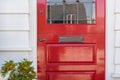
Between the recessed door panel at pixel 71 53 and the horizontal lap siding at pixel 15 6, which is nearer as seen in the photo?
the horizontal lap siding at pixel 15 6

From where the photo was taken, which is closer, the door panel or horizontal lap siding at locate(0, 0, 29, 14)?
horizontal lap siding at locate(0, 0, 29, 14)

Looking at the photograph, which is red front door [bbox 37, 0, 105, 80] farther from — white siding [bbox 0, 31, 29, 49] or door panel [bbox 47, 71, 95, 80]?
white siding [bbox 0, 31, 29, 49]

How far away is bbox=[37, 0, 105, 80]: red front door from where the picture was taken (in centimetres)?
481

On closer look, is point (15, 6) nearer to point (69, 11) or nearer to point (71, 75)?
point (69, 11)

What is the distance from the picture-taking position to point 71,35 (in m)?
4.81

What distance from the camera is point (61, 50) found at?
15.8ft

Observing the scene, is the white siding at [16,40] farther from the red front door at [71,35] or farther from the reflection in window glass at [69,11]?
the reflection in window glass at [69,11]

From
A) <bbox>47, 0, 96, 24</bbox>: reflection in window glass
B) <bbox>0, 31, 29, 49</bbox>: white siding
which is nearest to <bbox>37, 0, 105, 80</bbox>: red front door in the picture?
<bbox>47, 0, 96, 24</bbox>: reflection in window glass

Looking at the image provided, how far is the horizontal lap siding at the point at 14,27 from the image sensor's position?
15.5 ft

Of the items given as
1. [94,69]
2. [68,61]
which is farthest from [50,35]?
[94,69]

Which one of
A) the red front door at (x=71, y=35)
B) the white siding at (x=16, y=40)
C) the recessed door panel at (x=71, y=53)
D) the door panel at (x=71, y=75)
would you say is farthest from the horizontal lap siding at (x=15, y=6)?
the door panel at (x=71, y=75)

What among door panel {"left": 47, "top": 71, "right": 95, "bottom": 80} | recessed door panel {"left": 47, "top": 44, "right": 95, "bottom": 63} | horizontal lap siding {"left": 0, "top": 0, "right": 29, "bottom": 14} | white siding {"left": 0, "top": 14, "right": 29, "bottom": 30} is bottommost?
door panel {"left": 47, "top": 71, "right": 95, "bottom": 80}

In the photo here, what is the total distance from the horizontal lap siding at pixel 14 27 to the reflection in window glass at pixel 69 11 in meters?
0.38

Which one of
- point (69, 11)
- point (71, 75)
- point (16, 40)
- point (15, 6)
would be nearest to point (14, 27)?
point (16, 40)
